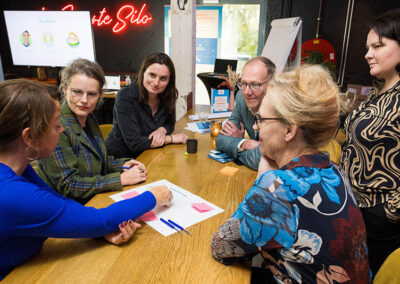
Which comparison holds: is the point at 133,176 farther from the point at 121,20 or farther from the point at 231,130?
the point at 121,20

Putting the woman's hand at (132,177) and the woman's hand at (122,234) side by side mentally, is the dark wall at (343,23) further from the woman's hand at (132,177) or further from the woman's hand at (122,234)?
the woman's hand at (122,234)

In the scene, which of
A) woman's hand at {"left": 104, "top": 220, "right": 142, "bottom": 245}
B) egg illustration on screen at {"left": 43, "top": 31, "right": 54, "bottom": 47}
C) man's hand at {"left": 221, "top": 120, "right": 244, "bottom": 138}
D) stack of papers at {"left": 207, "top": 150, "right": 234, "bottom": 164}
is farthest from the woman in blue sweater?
egg illustration on screen at {"left": 43, "top": 31, "right": 54, "bottom": 47}

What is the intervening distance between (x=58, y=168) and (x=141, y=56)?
469 centimetres

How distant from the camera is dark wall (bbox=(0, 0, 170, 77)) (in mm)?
5492

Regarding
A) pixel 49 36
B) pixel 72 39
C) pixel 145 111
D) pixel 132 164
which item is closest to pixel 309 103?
pixel 132 164

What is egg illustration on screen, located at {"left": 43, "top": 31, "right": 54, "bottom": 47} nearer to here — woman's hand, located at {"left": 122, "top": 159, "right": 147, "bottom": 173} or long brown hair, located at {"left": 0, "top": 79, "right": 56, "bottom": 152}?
woman's hand, located at {"left": 122, "top": 159, "right": 147, "bottom": 173}

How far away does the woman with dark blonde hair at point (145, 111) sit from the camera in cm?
222

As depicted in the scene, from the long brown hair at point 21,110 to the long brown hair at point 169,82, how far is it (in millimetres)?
1353

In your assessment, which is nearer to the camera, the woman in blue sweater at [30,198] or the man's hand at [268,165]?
the woman in blue sweater at [30,198]

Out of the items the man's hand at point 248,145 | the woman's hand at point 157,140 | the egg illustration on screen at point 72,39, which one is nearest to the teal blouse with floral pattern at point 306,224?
the man's hand at point 248,145

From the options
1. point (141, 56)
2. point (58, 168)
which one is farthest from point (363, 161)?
point (141, 56)

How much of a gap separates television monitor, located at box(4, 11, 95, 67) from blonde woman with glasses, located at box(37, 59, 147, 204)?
2.91m

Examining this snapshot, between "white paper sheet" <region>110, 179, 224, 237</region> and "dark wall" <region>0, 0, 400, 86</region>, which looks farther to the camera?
"dark wall" <region>0, 0, 400, 86</region>

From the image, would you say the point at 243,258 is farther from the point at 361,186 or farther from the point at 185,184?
the point at 361,186
